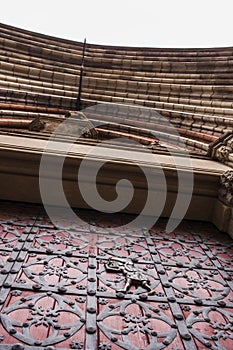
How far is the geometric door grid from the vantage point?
1.31 metres

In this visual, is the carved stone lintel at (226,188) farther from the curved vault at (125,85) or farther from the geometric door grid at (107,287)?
the curved vault at (125,85)

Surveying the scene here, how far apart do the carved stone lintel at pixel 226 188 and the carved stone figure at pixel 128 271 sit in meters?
0.95

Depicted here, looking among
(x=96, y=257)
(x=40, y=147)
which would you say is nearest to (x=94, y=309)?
(x=96, y=257)

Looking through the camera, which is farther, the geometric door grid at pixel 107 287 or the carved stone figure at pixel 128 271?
the carved stone figure at pixel 128 271

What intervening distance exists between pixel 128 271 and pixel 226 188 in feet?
3.63

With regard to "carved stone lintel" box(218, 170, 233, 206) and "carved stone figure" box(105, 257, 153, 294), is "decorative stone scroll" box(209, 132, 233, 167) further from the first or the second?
"carved stone figure" box(105, 257, 153, 294)

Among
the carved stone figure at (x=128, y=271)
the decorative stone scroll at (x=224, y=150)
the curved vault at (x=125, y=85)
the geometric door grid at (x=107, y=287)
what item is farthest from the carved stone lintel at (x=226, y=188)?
the curved vault at (x=125, y=85)

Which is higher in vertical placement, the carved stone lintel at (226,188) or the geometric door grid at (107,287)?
the carved stone lintel at (226,188)

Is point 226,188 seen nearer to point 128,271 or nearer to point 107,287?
point 128,271

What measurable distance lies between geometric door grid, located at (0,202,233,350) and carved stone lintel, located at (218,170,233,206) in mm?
311

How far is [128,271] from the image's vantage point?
71.2 inches

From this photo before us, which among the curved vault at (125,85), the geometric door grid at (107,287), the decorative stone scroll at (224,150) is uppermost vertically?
the curved vault at (125,85)

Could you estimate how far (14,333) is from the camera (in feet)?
4.10

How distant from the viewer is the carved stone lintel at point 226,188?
2344mm
